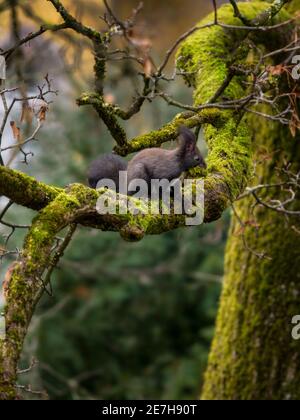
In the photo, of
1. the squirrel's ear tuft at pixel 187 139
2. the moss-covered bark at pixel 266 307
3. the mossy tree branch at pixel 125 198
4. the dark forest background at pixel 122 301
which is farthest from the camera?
the dark forest background at pixel 122 301

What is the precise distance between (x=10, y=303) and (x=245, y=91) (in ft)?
9.18

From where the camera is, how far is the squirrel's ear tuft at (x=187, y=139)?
3.76 m

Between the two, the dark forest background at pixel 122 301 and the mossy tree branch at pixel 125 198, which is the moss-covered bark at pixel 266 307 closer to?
the mossy tree branch at pixel 125 198

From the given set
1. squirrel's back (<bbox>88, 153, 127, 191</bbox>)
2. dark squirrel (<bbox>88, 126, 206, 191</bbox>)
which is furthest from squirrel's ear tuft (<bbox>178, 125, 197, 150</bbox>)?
squirrel's back (<bbox>88, 153, 127, 191</bbox>)

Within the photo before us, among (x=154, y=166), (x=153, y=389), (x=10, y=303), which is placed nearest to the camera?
(x=10, y=303)

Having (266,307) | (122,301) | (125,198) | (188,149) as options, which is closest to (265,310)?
(266,307)

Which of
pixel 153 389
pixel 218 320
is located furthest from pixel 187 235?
pixel 218 320

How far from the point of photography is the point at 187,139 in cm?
Result: 377

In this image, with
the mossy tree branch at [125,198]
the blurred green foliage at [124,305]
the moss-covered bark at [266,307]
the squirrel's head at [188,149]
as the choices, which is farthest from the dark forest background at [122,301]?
the squirrel's head at [188,149]

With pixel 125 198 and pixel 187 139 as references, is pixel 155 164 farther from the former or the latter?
pixel 125 198

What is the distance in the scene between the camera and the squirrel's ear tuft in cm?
376

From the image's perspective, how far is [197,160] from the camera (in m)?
3.86

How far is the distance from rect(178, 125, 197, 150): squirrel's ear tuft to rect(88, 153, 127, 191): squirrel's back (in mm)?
351

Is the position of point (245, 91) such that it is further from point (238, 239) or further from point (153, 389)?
point (153, 389)
